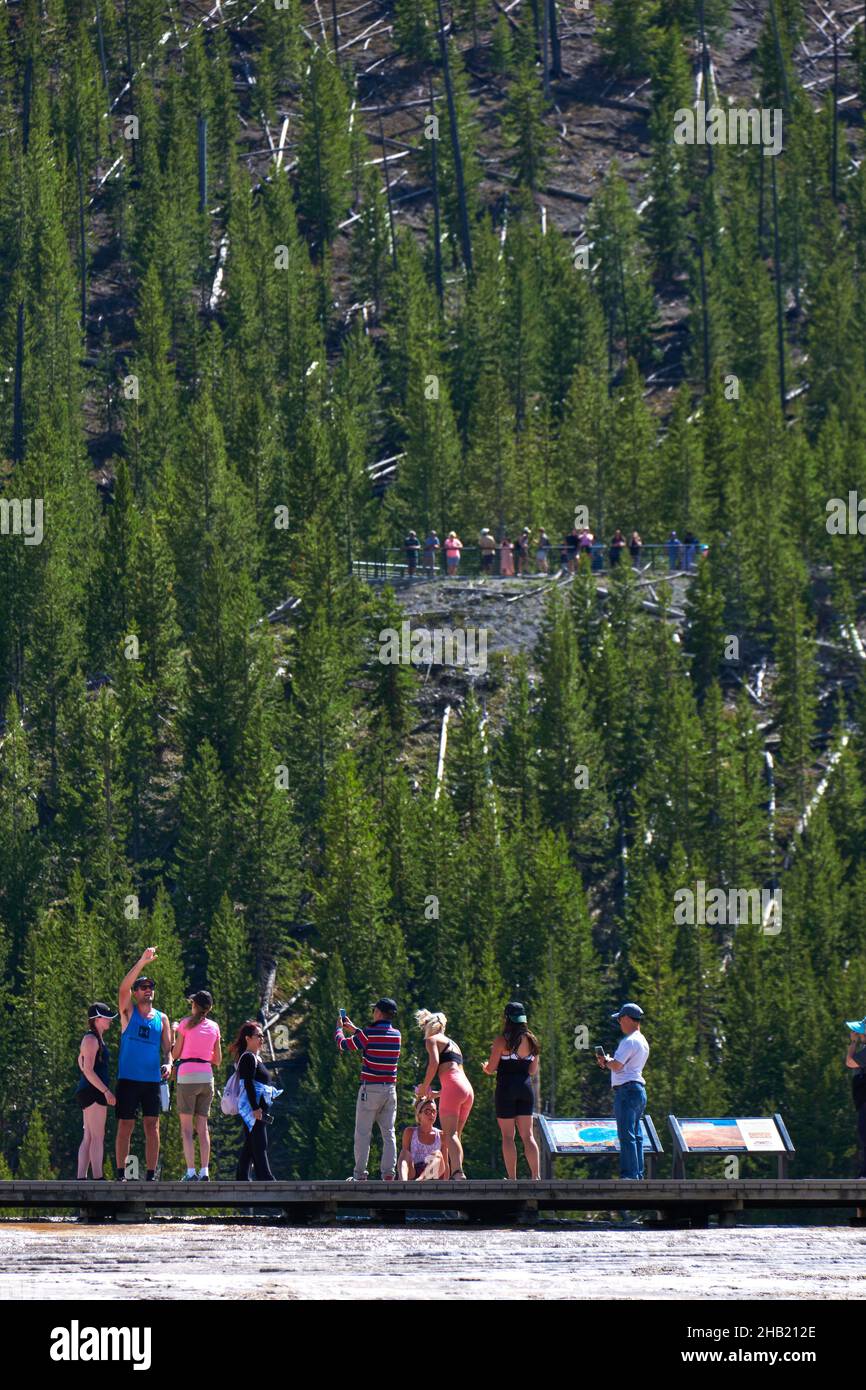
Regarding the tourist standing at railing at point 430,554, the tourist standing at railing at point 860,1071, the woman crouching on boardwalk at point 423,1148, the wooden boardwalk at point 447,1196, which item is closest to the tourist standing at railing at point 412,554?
the tourist standing at railing at point 430,554

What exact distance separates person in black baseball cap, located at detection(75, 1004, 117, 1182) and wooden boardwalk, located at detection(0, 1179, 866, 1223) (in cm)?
165

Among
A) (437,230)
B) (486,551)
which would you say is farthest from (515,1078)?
(437,230)

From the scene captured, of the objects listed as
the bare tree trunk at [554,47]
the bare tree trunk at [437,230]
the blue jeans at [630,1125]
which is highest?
the bare tree trunk at [554,47]

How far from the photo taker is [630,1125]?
81.1 ft

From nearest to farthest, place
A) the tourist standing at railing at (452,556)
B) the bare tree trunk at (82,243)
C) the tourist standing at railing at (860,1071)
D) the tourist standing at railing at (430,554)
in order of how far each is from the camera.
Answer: the tourist standing at railing at (860,1071), the tourist standing at railing at (452,556), the tourist standing at railing at (430,554), the bare tree trunk at (82,243)

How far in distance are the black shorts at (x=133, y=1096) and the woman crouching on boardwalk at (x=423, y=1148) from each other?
2.94m

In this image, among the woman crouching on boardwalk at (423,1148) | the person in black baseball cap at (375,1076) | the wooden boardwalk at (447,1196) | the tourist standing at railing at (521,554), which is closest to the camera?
the wooden boardwalk at (447,1196)

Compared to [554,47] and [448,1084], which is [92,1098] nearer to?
[448,1084]

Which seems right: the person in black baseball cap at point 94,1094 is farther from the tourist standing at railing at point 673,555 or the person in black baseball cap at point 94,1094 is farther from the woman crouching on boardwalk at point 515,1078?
the tourist standing at railing at point 673,555

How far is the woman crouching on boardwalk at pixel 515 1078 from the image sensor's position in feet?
80.7

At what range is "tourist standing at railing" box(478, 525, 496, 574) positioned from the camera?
85.8 m

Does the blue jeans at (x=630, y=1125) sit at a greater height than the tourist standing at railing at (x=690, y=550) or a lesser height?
lesser

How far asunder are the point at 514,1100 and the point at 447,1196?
2.85 meters
